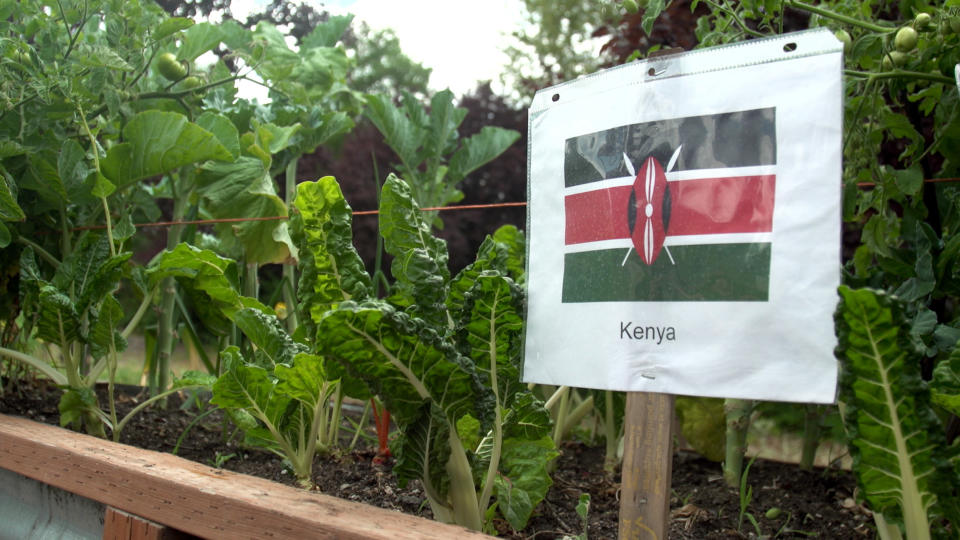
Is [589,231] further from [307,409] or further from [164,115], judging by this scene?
[164,115]

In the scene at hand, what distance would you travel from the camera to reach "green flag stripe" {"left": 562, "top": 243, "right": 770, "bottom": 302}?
3.47ft

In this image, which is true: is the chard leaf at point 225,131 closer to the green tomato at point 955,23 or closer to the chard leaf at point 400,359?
the chard leaf at point 400,359

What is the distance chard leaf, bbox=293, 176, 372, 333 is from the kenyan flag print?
1.61 feet

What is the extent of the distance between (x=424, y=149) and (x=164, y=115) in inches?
46.4

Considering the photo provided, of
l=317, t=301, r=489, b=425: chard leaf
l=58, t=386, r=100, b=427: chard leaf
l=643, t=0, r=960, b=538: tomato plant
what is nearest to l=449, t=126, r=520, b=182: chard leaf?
l=643, t=0, r=960, b=538: tomato plant

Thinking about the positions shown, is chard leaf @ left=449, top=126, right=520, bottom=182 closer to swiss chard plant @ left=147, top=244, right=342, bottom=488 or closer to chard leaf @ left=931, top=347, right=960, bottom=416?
swiss chard plant @ left=147, top=244, right=342, bottom=488

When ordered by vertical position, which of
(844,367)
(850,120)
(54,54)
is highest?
(54,54)

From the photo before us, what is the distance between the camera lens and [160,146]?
6.64 ft

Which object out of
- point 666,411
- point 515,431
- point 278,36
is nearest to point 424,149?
point 278,36

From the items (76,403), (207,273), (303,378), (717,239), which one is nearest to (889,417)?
(717,239)

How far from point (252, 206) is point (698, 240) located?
1.62 metres

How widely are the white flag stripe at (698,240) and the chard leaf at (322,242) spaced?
0.51 metres

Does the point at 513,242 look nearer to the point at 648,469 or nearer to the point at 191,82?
the point at 648,469

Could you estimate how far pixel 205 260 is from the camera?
1.88 m
